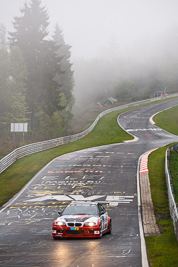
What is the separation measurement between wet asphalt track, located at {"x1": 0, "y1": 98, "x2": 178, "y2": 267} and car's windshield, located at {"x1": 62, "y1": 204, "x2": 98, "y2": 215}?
1064 millimetres

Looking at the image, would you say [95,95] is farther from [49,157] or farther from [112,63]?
[49,157]

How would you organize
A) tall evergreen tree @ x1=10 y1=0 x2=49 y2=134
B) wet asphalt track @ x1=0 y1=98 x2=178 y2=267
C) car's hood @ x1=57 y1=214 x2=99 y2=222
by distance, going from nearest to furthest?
wet asphalt track @ x1=0 y1=98 x2=178 y2=267, car's hood @ x1=57 y1=214 x2=99 y2=222, tall evergreen tree @ x1=10 y1=0 x2=49 y2=134

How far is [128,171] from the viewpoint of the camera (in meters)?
33.2

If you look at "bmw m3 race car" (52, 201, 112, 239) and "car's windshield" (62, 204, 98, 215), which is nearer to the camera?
"bmw m3 race car" (52, 201, 112, 239)

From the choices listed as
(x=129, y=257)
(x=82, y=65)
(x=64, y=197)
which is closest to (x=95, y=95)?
(x=82, y=65)

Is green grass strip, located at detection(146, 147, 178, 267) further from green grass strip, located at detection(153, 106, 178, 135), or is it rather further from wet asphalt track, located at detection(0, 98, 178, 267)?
A: green grass strip, located at detection(153, 106, 178, 135)

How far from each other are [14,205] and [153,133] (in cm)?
4359

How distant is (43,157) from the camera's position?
42.1 meters

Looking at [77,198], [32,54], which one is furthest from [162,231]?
[32,54]

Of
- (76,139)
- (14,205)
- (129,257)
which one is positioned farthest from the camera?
(76,139)

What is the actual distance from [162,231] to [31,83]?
2246 inches

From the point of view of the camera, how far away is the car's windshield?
15.2 meters

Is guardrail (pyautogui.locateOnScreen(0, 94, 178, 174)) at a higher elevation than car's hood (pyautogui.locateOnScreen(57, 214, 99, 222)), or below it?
below

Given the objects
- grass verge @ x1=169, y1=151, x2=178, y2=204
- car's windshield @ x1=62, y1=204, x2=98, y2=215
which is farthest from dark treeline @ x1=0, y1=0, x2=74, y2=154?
car's windshield @ x1=62, y1=204, x2=98, y2=215
